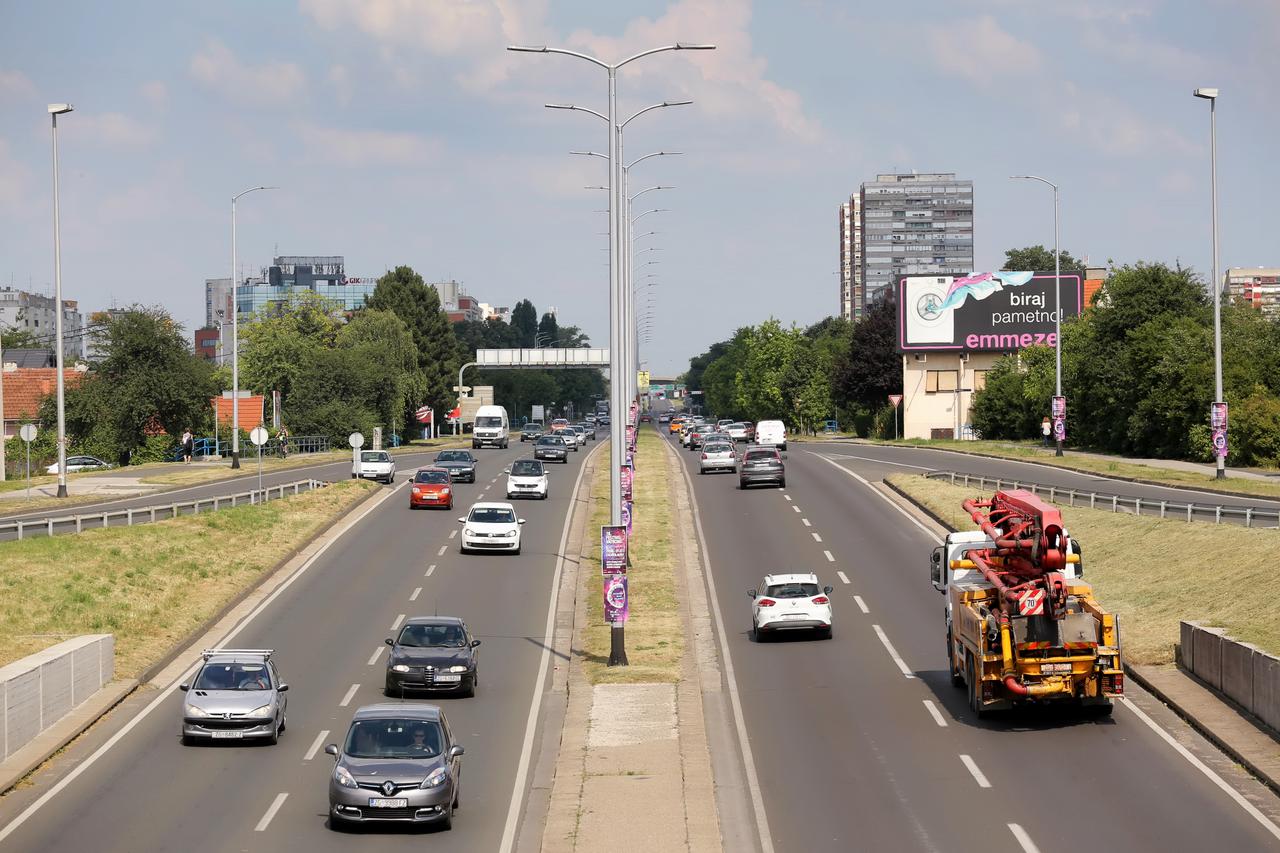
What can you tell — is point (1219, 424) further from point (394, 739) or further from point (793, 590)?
point (394, 739)

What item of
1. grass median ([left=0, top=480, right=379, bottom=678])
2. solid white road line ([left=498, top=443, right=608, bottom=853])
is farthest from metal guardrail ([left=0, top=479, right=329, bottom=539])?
solid white road line ([left=498, top=443, right=608, bottom=853])

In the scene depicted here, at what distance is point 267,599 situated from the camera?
38.8 meters

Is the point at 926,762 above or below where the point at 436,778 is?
below

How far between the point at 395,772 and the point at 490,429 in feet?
283

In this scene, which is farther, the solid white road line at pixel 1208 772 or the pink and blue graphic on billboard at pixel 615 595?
the pink and blue graphic on billboard at pixel 615 595

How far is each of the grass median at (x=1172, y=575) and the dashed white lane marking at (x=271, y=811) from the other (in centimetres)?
1515

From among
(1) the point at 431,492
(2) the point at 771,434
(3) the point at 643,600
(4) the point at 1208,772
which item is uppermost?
(2) the point at 771,434

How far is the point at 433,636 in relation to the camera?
1096 inches

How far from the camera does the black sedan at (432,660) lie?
87.5 ft

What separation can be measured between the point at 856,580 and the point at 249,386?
3355 inches

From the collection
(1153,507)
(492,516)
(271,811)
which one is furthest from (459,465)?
(271,811)

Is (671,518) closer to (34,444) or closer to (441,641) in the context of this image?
(441,641)

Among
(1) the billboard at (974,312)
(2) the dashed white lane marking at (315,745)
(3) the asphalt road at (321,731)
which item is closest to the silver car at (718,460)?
(3) the asphalt road at (321,731)

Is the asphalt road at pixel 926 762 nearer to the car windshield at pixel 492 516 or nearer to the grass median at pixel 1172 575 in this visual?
the grass median at pixel 1172 575
